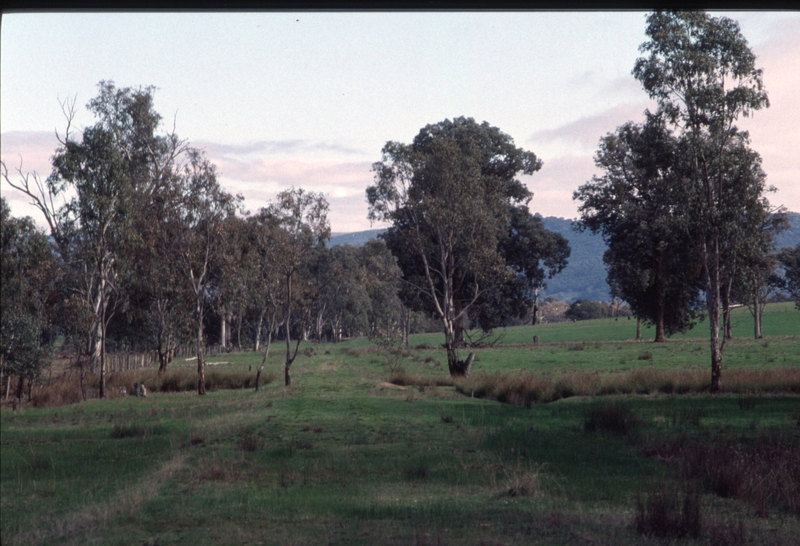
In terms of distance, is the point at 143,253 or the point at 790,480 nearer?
the point at 790,480

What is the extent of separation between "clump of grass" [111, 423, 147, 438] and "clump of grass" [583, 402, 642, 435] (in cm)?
1218

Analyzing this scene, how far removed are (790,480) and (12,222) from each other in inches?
891

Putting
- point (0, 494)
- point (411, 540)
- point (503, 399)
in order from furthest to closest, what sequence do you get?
point (503, 399)
point (0, 494)
point (411, 540)

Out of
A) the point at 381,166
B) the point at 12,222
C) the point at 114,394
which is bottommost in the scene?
the point at 114,394

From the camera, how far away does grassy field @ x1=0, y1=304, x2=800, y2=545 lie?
29.9 feet

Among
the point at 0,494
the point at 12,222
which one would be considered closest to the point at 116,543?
the point at 0,494

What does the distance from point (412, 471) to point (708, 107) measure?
19181mm

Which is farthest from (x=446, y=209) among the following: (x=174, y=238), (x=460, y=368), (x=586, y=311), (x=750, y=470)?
(x=586, y=311)

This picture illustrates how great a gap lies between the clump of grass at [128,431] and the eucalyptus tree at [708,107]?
19.5m

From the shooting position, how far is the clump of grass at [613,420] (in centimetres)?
1756

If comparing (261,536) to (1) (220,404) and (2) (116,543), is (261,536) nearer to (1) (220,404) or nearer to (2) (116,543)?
(2) (116,543)

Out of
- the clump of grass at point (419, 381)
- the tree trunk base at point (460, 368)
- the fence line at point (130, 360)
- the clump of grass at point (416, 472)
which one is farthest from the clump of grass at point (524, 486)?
the fence line at point (130, 360)

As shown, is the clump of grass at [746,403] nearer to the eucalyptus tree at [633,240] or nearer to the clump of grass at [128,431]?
the clump of grass at [128,431]

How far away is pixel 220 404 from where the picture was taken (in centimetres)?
2669
